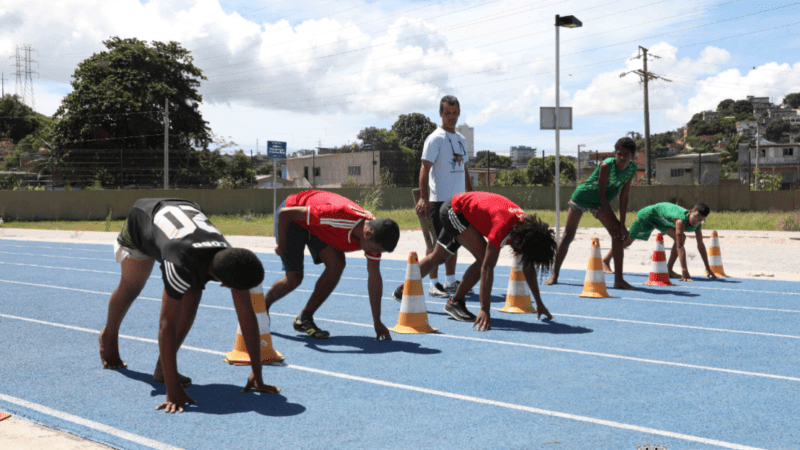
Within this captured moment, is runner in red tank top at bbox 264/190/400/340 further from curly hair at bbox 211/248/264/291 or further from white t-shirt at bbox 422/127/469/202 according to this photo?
white t-shirt at bbox 422/127/469/202

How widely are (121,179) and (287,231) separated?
34388 millimetres

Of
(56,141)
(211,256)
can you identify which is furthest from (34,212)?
(211,256)

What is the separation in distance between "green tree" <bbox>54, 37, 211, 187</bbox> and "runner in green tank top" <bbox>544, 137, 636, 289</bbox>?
37.4m

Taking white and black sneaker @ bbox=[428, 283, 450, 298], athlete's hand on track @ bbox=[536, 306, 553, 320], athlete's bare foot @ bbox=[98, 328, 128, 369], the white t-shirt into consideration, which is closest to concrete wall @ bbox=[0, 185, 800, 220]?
white and black sneaker @ bbox=[428, 283, 450, 298]

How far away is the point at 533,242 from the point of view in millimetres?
6242

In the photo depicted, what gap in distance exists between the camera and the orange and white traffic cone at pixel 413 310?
22.1ft

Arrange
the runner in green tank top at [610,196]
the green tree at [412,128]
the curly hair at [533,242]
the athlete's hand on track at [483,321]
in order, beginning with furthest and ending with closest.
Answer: the green tree at [412,128] < the runner in green tank top at [610,196] < the athlete's hand on track at [483,321] < the curly hair at [533,242]

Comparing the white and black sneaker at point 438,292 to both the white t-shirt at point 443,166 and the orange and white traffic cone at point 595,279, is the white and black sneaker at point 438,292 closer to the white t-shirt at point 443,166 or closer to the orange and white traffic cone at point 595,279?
the white t-shirt at point 443,166

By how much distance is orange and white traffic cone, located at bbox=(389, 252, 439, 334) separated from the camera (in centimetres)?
673

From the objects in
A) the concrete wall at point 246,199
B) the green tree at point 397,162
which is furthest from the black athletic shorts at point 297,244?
the green tree at point 397,162

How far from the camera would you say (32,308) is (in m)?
8.55

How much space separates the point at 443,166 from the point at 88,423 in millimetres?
5254

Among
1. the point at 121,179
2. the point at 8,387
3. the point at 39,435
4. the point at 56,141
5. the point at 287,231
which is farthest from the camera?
the point at 56,141

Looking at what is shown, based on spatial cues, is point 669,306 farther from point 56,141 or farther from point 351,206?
point 56,141
